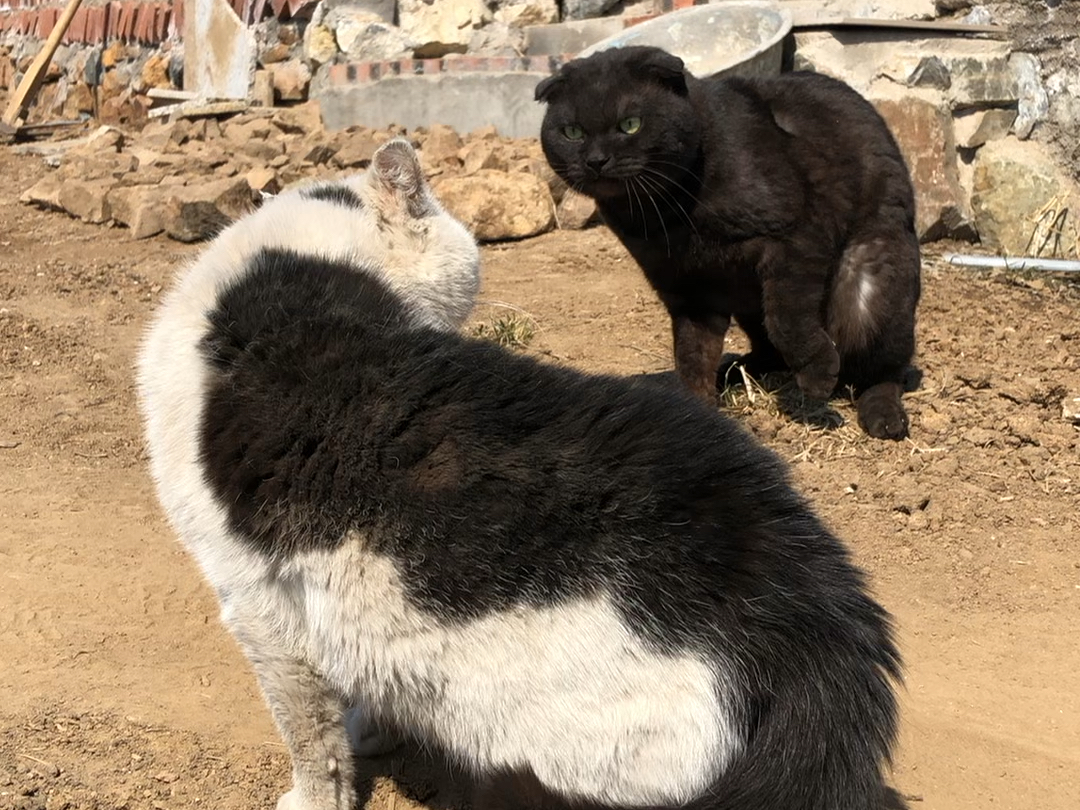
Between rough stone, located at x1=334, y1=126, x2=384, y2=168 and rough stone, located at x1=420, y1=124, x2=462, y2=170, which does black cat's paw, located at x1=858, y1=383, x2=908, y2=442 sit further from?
rough stone, located at x1=334, y1=126, x2=384, y2=168

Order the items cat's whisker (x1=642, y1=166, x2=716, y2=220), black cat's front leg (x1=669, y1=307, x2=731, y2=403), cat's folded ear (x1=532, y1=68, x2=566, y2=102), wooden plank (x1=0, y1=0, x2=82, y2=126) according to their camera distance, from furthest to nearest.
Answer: wooden plank (x1=0, y1=0, x2=82, y2=126), black cat's front leg (x1=669, y1=307, x2=731, y2=403), cat's folded ear (x1=532, y1=68, x2=566, y2=102), cat's whisker (x1=642, y1=166, x2=716, y2=220)

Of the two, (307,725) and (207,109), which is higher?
(207,109)

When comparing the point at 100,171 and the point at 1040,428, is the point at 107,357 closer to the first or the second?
the point at 100,171

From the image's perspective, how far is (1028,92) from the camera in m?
6.40

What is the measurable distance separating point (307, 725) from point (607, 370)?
293cm

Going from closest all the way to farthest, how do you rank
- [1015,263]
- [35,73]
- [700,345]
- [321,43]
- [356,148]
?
[700,345], [1015,263], [356,148], [321,43], [35,73]

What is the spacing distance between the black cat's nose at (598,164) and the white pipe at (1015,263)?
2750mm

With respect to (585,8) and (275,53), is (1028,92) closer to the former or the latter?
(585,8)

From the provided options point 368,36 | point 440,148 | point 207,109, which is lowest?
point 207,109

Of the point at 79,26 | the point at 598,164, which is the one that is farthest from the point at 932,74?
the point at 79,26

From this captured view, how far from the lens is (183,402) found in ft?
7.80

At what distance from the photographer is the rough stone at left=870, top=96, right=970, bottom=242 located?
6.37 meters

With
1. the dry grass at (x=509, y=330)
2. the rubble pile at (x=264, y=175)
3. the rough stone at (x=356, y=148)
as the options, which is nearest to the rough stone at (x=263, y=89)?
the rubble pile at (x=264, y=175)

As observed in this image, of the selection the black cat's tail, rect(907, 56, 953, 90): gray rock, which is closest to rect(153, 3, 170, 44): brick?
rect(907, 56, 953, 90): gray rock
